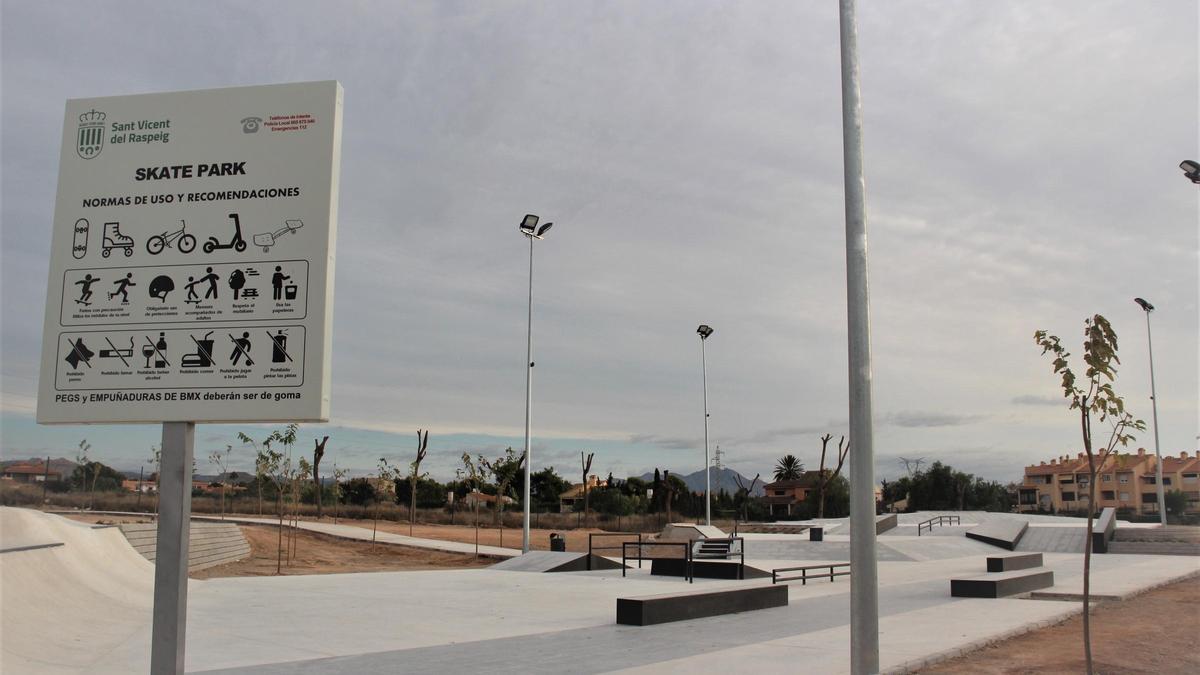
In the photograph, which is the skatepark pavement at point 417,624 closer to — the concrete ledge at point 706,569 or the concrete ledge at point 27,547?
the concrete ledge at point 27,547

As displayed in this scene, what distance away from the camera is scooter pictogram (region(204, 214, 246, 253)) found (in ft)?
17.8

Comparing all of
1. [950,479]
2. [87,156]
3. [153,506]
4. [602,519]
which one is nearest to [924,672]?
[87,156]

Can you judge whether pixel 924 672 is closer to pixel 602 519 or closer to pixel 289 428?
pixel 289 428

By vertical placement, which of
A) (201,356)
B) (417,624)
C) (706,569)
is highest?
(201,356)

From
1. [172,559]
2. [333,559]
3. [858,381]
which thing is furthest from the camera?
[333,559]

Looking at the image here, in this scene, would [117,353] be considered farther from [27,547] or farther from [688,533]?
[688,533]

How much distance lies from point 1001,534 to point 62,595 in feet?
118

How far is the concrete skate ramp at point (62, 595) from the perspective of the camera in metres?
8.64

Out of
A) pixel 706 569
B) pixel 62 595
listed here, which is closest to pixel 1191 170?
pixel 706 569

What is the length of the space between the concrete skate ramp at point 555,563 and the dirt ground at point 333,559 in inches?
135

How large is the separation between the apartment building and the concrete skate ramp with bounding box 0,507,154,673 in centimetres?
9735

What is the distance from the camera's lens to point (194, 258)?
5453 millimetres

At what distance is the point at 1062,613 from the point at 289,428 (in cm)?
2557

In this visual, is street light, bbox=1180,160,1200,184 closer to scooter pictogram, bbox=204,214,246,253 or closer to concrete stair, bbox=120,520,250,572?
scooter pictogram, bbox=204,214,246,253
